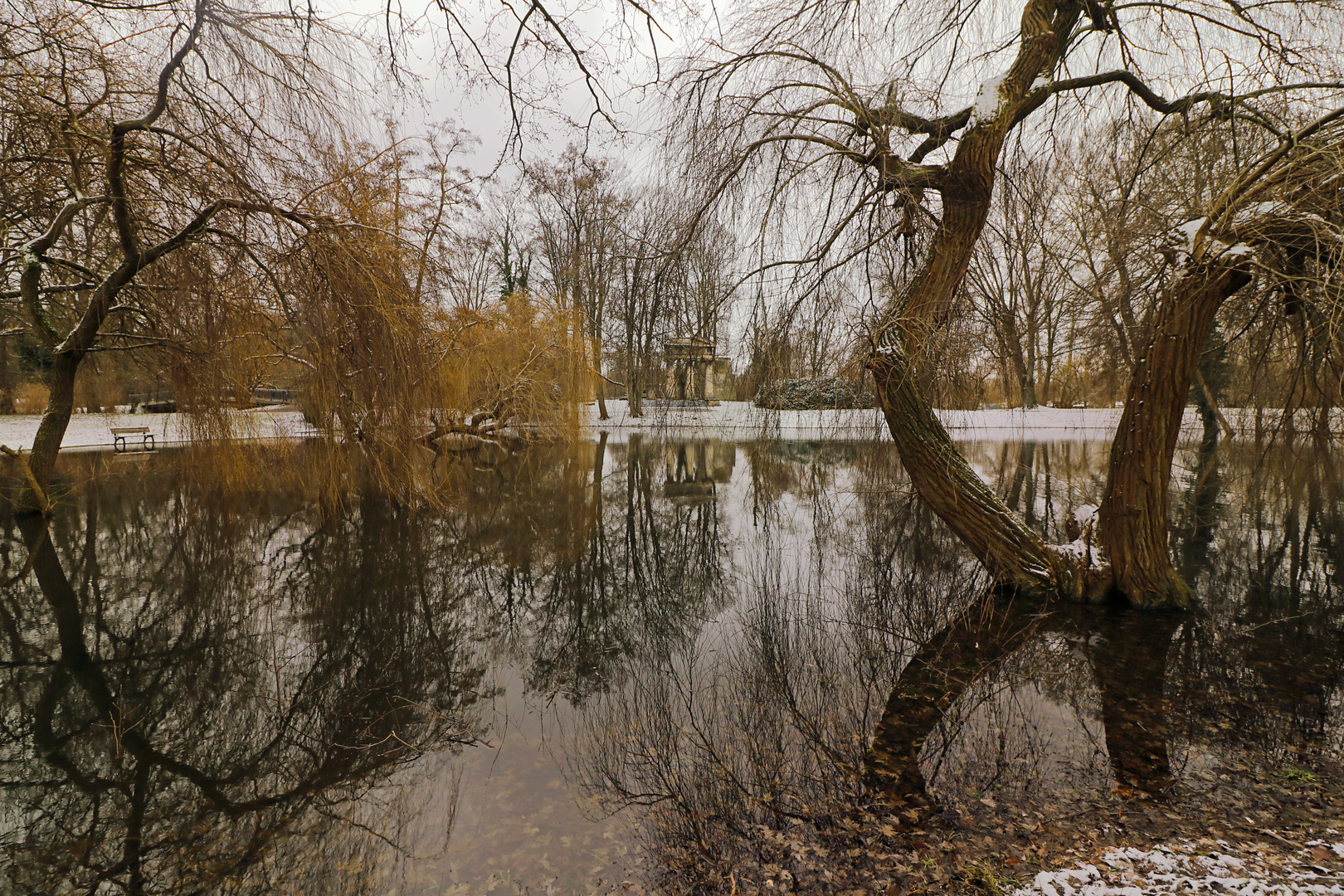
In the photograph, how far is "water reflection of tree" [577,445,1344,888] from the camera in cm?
282

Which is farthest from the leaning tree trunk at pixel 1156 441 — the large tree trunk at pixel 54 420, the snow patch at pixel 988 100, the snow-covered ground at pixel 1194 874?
the large tree trunk at pixel 54 420

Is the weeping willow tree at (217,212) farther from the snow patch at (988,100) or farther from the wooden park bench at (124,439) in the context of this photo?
the wooden park bench at (124,439)

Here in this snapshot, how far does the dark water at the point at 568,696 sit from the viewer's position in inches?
104

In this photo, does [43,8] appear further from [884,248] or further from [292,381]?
[884,248]

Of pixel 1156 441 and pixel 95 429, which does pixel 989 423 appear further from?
pixel 95 429

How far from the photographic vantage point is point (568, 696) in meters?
3.96

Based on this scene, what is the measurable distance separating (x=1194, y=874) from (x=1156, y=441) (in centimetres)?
331

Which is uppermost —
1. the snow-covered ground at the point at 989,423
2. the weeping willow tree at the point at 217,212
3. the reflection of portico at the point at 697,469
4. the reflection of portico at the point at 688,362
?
the weeping willow tree at the point at 217,212

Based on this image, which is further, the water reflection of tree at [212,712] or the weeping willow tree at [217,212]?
the weeping willow tree at [217,212]

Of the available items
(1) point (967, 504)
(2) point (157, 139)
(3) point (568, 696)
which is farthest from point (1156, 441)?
(2) point (157, 139)

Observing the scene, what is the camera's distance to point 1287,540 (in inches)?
295

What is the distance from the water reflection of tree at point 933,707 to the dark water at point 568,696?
22 mm

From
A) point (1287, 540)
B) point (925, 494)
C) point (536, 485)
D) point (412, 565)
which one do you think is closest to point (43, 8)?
point (412, 565)

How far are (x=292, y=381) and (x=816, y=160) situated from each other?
7.11 m
